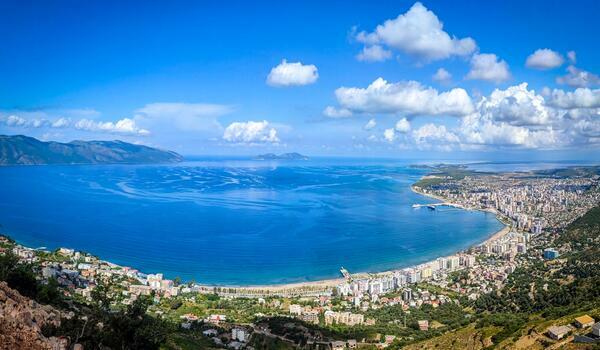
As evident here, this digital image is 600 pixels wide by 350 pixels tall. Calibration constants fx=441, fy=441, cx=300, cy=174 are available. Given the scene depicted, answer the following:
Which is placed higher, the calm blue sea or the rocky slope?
the rocky slope

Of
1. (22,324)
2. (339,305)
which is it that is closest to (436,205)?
(339,305)

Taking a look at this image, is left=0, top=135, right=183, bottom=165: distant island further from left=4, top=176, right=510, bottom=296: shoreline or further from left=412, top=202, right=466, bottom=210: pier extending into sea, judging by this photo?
left=4, top=176, right=510, bottom=296: shoreline

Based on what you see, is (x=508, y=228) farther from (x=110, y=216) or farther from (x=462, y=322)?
(x=110, y=216)

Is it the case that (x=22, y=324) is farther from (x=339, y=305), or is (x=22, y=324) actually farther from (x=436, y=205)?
(x=436, y=205)

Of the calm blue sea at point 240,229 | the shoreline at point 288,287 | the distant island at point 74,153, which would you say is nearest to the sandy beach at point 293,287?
the shoreline at point 288,287

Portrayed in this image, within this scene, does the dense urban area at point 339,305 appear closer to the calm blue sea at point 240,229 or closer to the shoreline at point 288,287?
the shoreline at point 288,287

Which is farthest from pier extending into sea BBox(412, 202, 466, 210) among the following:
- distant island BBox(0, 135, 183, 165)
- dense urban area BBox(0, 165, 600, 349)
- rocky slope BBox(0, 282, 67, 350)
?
distant island BBox(0, 135, 183, 165)
